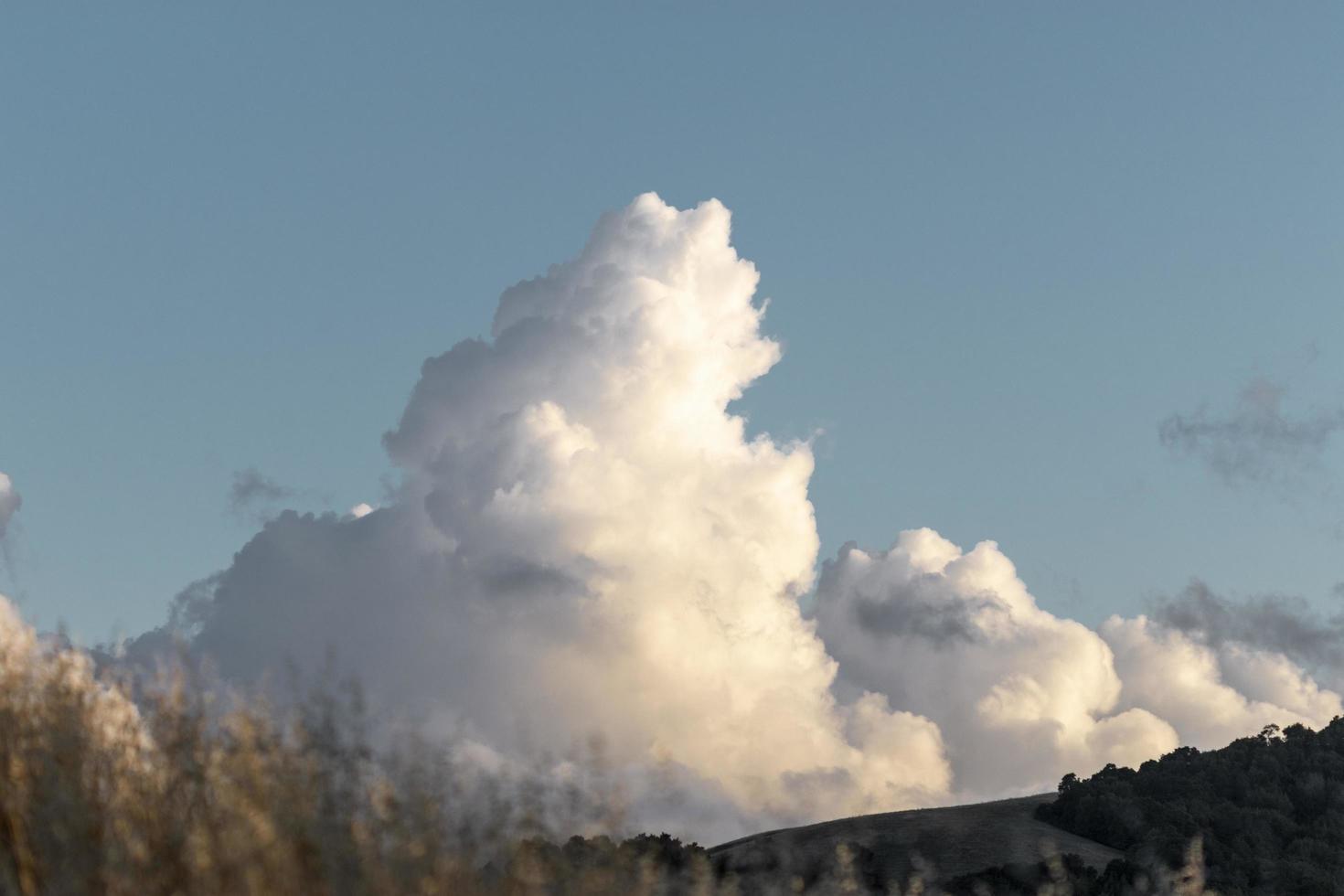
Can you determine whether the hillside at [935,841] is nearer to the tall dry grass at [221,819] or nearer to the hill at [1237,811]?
the hill at [1237,811]

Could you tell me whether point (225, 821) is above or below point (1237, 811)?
below

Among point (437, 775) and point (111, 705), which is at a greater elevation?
point (111, 705)

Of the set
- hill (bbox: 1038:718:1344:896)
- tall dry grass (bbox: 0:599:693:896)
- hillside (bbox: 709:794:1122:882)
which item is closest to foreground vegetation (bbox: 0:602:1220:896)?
tall dry grass (bbox: 0:599:693:896)

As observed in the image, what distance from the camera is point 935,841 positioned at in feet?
136

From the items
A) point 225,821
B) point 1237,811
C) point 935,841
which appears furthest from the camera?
point 1237,811

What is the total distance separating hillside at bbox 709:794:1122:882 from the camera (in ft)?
128

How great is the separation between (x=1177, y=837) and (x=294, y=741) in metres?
42.2

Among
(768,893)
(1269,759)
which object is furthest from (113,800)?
(1269,759)

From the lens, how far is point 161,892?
7.29m

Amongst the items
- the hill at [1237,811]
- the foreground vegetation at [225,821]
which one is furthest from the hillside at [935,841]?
the foreground vegetation at [225,821]

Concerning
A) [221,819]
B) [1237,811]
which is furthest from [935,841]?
[221,819]

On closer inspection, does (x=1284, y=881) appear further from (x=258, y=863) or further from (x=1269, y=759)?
(x=258, y=863)

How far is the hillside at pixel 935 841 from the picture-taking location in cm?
3906

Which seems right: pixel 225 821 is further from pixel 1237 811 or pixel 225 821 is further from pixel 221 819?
pixel 1237 811
